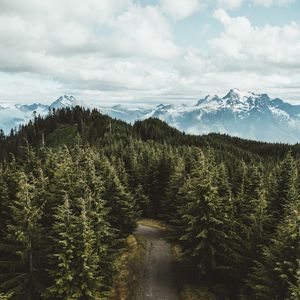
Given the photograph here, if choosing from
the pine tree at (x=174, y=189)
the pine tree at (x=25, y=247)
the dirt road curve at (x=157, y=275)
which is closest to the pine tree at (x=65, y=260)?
the pine tree at (x=25, y=247)

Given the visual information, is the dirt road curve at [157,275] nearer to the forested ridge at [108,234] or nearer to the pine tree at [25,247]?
the forested ridge at [108,234]

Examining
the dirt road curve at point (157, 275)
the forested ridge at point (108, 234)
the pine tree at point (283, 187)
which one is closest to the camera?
the forested ridge at point (108, 234)

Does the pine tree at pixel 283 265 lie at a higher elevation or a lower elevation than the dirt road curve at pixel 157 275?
higher

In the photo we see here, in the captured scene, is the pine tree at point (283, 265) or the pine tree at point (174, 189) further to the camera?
the pine tree at point (174, 189)

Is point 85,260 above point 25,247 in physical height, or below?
below

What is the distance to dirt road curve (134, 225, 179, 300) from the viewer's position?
118ft

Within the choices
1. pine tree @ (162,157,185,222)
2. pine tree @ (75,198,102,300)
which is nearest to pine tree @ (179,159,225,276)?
pine tree @ (75,198,102,300)

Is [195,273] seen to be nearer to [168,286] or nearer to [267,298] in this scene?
[168,286]

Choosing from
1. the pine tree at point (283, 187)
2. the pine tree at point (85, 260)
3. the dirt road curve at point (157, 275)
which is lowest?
the dirt road curve at point (157, 275)

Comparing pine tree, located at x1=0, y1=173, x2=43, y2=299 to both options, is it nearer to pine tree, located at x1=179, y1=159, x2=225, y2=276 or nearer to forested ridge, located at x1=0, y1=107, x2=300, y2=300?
forested ridge, located at x1=0, y1=107, x2=300, y2=300

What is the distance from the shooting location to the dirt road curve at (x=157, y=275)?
36.0 metres

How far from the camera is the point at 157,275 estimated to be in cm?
4009

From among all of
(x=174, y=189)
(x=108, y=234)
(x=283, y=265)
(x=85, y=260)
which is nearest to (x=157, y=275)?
(x=108, y=234)

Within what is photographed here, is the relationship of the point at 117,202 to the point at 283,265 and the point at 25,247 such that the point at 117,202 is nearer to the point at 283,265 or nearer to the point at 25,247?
the point at 25,247
